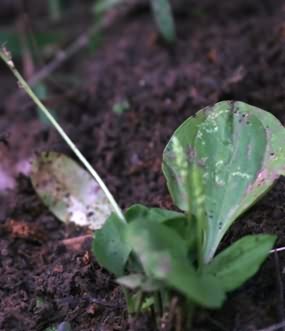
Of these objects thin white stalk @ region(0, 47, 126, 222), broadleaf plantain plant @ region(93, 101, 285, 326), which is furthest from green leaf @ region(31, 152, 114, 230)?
broadleaf plantain plant @ region(93, 101, 285, 326)

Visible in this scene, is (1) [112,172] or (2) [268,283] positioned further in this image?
(1) [112,172]

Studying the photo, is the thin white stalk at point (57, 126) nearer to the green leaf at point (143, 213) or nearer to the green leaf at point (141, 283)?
the green leaf at point (143, 213)

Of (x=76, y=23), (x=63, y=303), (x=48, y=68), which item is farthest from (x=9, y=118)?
(x=63, y=303)

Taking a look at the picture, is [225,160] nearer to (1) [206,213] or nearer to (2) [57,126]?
(1) [206,213]

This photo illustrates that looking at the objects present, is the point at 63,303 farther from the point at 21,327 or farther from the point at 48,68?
the point at 48,68

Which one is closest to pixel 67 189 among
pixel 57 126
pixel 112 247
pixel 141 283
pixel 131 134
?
pixel 131 134

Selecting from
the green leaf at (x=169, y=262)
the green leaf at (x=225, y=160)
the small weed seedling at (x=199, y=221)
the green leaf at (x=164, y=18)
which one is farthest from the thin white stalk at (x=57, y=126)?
the green leaf at (x=164, y=18)
